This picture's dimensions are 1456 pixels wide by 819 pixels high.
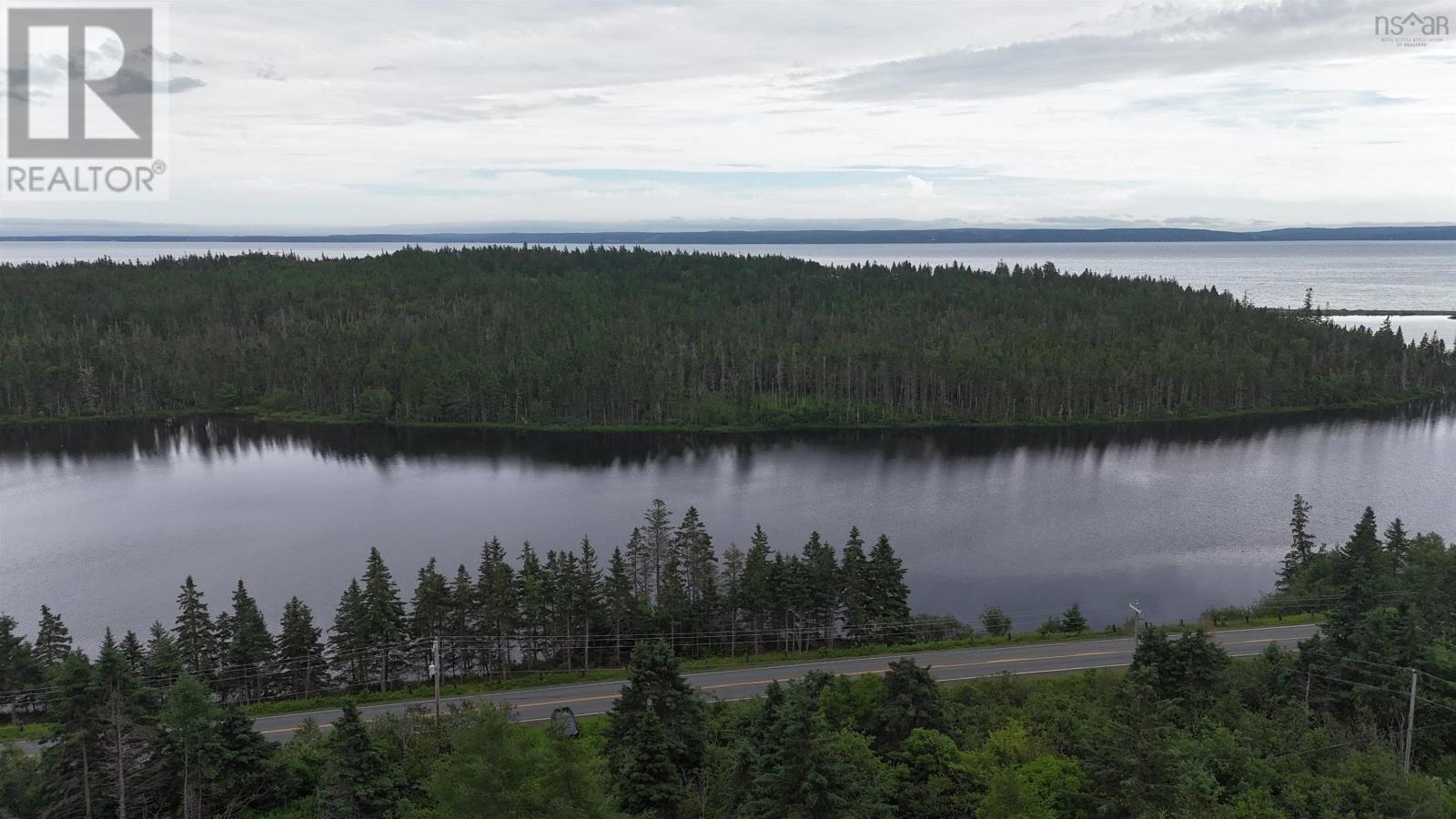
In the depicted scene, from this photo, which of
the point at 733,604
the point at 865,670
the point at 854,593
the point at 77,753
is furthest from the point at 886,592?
the point at 77,753

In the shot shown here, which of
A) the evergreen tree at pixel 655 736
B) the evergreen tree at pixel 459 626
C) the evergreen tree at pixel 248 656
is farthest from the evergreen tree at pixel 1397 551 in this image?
the evergreen tree at pixel 248 656

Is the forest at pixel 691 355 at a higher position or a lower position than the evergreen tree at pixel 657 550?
higher

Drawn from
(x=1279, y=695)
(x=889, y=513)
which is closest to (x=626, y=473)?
(x=889, y=513)

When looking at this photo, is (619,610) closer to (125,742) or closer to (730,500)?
(125,742)

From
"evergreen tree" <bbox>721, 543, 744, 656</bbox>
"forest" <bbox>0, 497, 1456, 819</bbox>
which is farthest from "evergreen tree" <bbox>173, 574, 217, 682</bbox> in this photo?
"evergreen tree" <bbox>721, 543, 744, 656</bbox>

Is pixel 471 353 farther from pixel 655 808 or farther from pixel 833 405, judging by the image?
pixel 655 808

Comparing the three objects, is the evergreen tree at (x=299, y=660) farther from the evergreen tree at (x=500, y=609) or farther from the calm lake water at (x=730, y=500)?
the calm lake water at (x=730, y=500)
